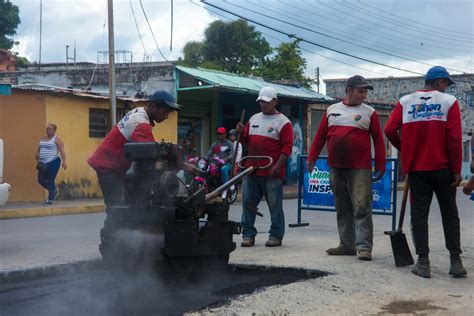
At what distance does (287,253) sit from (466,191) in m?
2.02

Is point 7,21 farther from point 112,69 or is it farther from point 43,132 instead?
point 43,132

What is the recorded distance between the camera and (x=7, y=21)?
44.8 m

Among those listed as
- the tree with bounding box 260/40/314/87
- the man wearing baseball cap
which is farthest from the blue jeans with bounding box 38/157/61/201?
the tree with bounding box 260/40/314/87

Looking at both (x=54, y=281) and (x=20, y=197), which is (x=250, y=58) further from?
(x=54, y=281)

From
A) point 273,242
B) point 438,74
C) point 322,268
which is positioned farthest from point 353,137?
point 273,242

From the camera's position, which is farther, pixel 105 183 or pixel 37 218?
pixel 37 218

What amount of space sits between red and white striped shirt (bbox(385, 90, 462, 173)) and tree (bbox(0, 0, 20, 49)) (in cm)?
4321

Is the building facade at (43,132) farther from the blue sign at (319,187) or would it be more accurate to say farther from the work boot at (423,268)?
the work boot at (423,268)

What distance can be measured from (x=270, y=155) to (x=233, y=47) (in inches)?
1566

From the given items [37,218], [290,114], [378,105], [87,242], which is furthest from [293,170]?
[87,242]

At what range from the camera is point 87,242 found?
8.20m

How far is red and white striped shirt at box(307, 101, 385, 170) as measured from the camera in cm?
651

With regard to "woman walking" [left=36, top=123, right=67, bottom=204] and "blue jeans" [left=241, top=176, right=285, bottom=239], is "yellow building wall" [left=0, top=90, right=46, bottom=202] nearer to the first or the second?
"woman walking" [left=36, top=123, right=67, bottom=204]

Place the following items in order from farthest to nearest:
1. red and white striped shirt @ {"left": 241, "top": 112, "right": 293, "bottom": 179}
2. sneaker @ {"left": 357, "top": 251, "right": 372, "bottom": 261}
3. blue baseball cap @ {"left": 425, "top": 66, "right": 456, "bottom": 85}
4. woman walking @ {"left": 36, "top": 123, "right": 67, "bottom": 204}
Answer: woman walking @ {"left": 36, "top": 123, "right": 67, "bottom": 204}
red and white striped shirt @ {"left": 241, "top": 112, "right": 293, "bottom": 179}
sneaker @ {"left": 357, "top": 251, "right": 372, "bottom": 261}
blue baseball cap @ {"left": 425, "top": 66, "right": 456, "bottom": 85}
